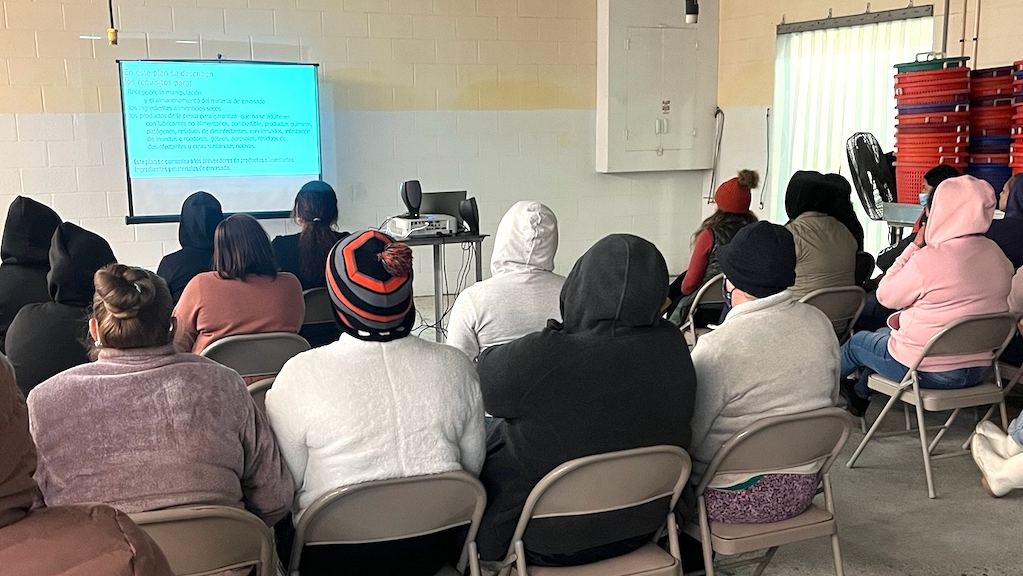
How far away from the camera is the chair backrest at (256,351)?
2719 mm

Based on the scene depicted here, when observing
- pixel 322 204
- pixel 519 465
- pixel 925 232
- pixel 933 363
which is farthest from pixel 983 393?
pixel 322 204

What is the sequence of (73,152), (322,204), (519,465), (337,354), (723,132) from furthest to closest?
(723,132)
(73,152)
(322,204)
(519,465)
(337,354)

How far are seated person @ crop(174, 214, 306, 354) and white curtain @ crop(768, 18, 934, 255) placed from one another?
15.1ft

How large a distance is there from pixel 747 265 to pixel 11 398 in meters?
1.81

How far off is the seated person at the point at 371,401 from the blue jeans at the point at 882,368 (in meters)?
2.11

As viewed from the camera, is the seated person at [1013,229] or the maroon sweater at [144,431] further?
the seated person at [1013,229]

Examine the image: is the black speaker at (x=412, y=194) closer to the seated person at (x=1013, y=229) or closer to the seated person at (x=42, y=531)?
the seated person at (x=1013, y=229)

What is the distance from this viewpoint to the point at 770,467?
2.09 meters

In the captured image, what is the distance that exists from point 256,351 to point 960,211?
2535 millimetres

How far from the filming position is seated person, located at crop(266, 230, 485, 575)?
5.75 ft

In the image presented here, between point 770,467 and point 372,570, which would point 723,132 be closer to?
point 770,467

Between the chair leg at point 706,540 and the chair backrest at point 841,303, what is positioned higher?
the chair backrest at point 841,303

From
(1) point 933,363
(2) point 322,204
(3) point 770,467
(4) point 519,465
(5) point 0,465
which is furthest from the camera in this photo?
(2) point 322,204

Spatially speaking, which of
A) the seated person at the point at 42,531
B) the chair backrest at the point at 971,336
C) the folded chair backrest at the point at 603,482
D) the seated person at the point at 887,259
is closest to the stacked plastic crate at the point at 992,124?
the seated person at the point at 887,259
